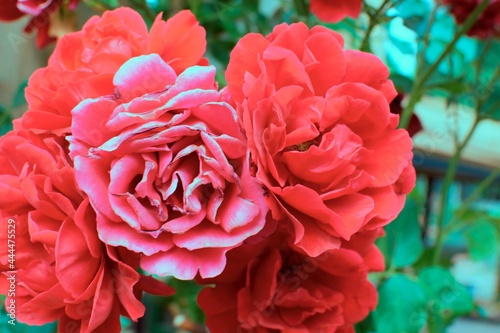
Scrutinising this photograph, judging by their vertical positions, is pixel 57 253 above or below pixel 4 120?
above

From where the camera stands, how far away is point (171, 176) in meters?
0.20

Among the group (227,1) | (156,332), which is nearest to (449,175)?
(227,1)

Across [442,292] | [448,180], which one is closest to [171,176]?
[442,292]

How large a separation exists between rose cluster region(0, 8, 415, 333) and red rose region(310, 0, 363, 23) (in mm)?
93

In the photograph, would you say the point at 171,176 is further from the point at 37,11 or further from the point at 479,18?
the point at 479,18

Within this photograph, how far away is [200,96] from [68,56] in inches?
3.5

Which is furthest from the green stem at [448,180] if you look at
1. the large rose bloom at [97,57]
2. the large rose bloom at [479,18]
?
the large rose bloom at [97,57]

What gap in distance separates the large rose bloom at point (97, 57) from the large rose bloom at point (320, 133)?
0.04 metres

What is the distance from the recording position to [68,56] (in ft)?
0.84

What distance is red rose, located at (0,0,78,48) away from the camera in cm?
34

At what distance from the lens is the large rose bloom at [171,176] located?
20 centimetres

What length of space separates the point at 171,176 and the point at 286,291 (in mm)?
81

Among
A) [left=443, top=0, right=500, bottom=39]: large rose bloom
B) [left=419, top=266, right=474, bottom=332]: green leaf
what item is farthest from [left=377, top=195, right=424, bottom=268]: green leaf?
[left=443, top=0, right=500, bottom=39]: large rose bloom

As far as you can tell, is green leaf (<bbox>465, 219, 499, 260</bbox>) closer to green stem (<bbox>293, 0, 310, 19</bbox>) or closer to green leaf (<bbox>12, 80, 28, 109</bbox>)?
green stem (<bbox>293, 0, 310, 19</bbox>)
